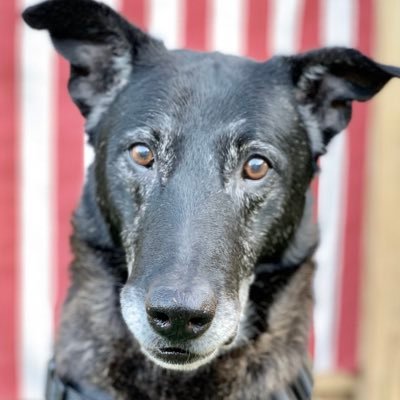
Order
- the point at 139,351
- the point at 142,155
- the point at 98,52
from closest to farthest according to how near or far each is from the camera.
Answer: the point at 142,155 → the point at 139,351 → the point at 98,52

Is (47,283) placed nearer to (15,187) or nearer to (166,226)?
(15,187)

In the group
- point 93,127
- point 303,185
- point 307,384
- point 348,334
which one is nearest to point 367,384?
point 348,334

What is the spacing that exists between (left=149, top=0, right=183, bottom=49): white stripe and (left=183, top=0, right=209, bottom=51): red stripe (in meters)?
0.03

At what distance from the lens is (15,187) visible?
12.6 ft

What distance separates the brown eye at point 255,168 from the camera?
2439 mm

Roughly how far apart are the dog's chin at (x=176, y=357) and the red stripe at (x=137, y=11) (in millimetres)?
1931

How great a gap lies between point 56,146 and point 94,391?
1.58m

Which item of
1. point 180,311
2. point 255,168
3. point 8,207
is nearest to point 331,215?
point 8,207

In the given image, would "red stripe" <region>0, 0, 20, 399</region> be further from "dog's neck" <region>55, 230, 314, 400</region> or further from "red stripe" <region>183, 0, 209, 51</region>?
"dog's neck" <region>55, 230, 314, 400</region>

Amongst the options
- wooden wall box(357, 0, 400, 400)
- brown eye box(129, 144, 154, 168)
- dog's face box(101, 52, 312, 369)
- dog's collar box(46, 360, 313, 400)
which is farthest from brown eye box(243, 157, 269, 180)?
wooden wall box(357, 0, 400, 400)

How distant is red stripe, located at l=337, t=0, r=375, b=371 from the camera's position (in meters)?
3.97

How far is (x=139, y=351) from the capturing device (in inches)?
101

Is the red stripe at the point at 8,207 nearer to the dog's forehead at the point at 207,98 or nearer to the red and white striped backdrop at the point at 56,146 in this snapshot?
the red and white striped backdrop at the point at 56,146

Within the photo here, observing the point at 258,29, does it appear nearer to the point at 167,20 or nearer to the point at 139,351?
the point at 167,20
